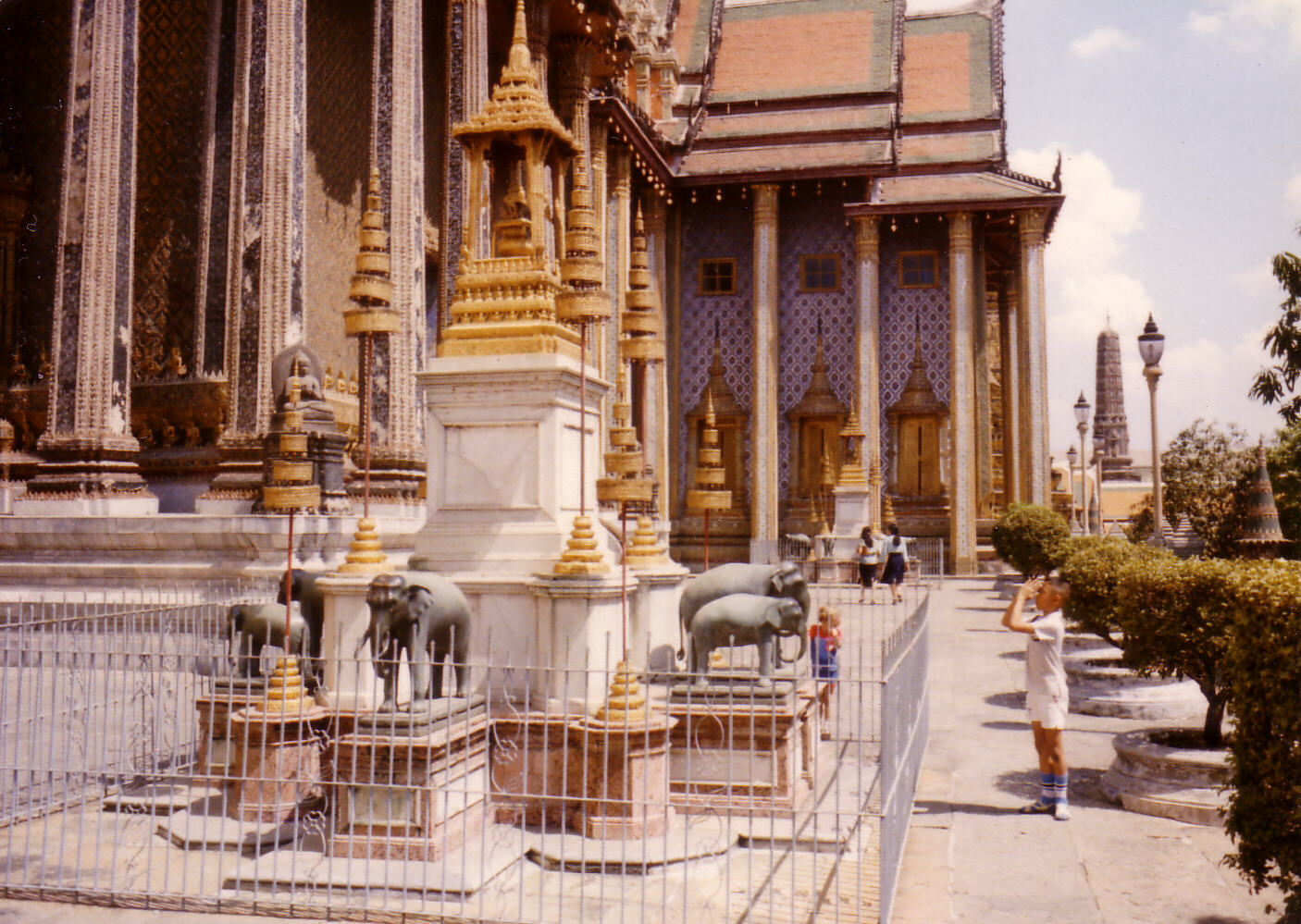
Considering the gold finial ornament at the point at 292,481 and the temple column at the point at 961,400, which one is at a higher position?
the temple column at the point at 961,400

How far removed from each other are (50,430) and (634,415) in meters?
14.9

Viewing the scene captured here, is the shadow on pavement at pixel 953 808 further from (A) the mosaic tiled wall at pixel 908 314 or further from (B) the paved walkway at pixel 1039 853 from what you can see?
(A) the mosaic tiled wall at pixel 908 314

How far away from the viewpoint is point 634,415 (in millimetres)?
26922

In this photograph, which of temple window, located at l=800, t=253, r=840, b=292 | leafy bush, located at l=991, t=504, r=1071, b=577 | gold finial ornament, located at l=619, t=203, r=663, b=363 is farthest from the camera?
temple window, located at l=800, t=253, r=840, b=292

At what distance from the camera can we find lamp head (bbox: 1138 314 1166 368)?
16.6 meters

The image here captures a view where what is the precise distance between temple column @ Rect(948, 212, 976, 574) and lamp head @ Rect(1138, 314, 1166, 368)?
39.5ft

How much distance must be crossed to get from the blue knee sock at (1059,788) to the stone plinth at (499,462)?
10.3ft

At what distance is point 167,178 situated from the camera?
56.1 ft

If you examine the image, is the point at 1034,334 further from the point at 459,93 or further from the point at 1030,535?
the point at 459,93

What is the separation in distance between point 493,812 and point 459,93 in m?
12.9

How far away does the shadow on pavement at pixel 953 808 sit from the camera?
6.79 m

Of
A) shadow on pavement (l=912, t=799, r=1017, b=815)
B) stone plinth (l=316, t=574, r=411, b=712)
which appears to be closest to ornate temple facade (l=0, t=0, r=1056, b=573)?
stone plinth (l=316, t=574, r=411, b=712)

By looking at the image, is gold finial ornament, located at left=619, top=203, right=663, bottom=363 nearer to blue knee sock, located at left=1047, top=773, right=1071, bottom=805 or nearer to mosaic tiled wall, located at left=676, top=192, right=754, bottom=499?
blue knee sock, located at left=1047, top=773, right=1071, bottom=805

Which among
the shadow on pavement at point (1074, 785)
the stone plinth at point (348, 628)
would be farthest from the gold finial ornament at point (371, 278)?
the shadow on pavement at point (1074, 785)
